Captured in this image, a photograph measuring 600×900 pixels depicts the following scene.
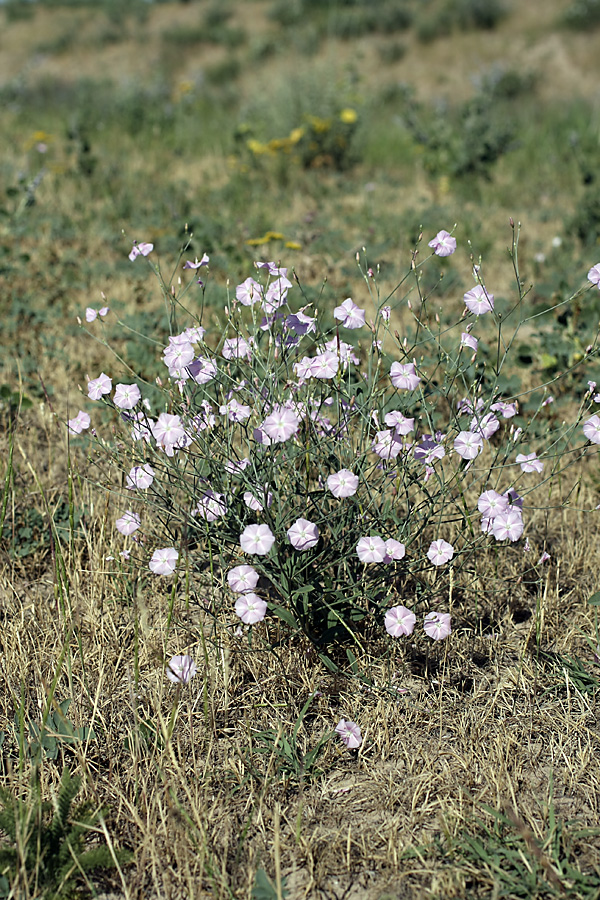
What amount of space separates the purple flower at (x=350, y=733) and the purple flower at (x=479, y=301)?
1.15 metres

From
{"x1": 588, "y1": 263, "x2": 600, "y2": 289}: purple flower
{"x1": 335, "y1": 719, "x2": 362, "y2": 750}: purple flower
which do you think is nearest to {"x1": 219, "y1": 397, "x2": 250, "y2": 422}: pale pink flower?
{"x1": 335, "y1": 719, "x2": 362, "y2": 750}: purple flower

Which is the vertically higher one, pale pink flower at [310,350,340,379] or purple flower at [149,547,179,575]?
pale pink flower at [310,350,340,379]

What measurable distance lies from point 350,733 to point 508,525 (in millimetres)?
677

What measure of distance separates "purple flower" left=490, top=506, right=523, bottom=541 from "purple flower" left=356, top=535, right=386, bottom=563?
1.05ft

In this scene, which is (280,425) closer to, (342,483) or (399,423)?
(342,483)

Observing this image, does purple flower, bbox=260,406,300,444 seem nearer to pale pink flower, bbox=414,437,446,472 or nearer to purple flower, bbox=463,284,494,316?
pale pink flower, bbox=414,437,446,472

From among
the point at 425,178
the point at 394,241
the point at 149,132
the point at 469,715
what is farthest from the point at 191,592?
the point at 149,132

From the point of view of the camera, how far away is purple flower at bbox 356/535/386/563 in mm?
1744

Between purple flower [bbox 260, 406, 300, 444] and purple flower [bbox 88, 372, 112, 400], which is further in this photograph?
purple flower [bbox 88, 372, 112, 400]

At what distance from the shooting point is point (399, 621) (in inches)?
71.6

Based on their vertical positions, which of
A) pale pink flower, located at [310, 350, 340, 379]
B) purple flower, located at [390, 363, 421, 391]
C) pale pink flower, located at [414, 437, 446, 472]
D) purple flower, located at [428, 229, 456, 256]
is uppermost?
purple flower, located at [428, 229, 456, 256]

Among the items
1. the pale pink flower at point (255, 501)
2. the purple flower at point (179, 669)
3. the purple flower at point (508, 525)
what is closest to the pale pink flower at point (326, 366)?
the pale pink flower at point (255, 501)

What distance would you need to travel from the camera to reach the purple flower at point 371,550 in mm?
1744

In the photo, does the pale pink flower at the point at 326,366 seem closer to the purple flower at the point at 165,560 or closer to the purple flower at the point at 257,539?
the purple flower at the point at 257,539
